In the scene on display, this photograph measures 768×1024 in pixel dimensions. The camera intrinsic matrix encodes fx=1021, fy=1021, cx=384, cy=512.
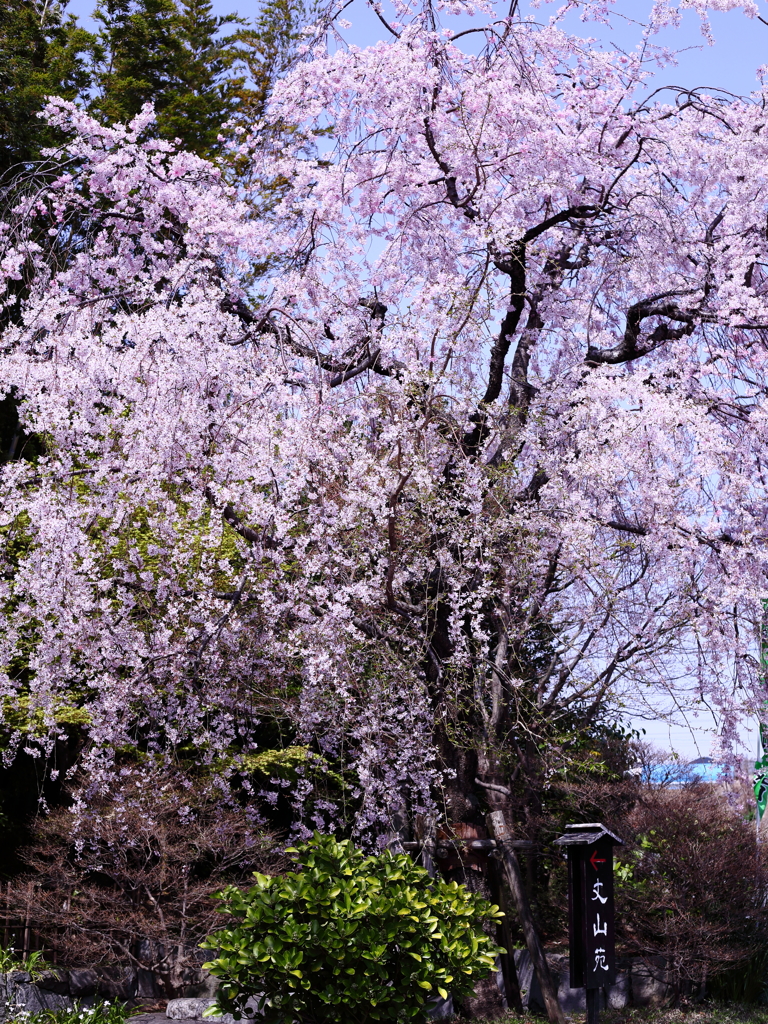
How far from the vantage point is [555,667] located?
844 centimetres

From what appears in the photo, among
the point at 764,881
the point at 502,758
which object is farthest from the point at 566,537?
the point at 764,881

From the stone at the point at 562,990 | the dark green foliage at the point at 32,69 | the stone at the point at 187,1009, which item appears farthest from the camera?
the dark green foliage at the point at 32,69

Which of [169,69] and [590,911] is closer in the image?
[590,911]

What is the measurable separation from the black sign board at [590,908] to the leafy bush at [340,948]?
3.27 ft

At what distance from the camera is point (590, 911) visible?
6.39 m

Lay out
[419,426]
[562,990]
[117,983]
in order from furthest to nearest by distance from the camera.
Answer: [562,990]
[117,983]
[419,426]

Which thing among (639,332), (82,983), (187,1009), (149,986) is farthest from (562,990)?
→ (639,332)

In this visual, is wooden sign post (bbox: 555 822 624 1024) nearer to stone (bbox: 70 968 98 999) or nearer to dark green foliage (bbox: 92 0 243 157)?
stone (bbox: 70 968 98 999)

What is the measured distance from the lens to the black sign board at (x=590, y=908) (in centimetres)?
631

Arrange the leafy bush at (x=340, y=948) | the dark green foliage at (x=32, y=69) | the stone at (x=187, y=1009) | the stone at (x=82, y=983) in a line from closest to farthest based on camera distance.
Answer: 1. the leafy bush at (x=340, y=948)
2. the stone at (x=187, y=1009)
3. the stone at (x=82, y=983)
4. the dark green foliage at (x=32, y=69)

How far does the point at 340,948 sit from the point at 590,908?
2002mm

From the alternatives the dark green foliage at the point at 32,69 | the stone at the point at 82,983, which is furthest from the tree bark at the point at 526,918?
the dark green foliage at the point at 32,69

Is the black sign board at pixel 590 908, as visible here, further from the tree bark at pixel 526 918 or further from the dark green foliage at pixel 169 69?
the dark green foliage at pixel 169 69

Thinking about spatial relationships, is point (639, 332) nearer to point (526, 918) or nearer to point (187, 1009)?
point (526, 918)
